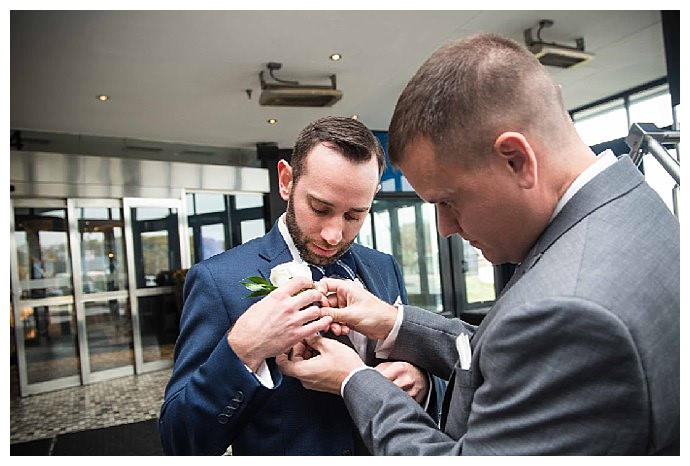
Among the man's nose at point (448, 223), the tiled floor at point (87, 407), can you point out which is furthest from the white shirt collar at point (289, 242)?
the tiled floor at point (87, 407)

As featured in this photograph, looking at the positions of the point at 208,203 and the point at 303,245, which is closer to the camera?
the point at 303,245

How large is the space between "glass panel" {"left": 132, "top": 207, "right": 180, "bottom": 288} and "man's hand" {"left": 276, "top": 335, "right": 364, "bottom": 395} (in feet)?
21.3

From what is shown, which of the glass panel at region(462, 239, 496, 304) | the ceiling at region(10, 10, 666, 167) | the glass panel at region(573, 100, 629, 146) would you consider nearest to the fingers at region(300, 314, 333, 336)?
the ceiling at region(10, 10, 666, 167)

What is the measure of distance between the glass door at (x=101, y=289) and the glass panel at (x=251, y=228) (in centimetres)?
177

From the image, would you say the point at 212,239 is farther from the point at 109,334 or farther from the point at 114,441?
the point at 114,441

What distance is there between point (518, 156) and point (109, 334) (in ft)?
23.3

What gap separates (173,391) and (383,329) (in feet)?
1.81

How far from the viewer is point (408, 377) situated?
1.27 metres

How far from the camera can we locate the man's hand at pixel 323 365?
110 centimetres

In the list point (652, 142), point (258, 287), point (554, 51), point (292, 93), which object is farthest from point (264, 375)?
point (554, 51)

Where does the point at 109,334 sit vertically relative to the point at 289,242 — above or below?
below

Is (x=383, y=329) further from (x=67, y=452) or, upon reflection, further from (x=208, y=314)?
(x=67, y=452)

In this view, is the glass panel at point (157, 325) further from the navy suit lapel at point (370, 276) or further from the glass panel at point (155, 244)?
the navy suit lapel at point (370, 276)

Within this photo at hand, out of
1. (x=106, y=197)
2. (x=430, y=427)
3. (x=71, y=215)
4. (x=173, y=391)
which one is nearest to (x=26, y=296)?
(x=71, y=215)
